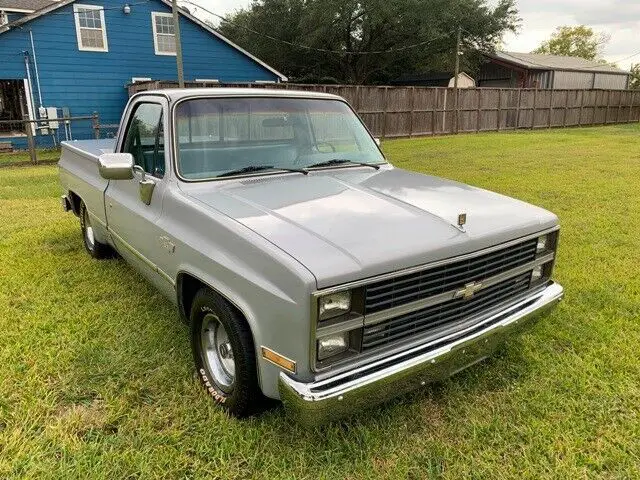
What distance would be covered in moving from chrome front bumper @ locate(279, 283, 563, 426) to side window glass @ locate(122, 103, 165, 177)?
192 cm

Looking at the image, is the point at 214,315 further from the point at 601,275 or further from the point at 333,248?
the point at 601,275

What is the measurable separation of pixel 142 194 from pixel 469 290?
220 cm

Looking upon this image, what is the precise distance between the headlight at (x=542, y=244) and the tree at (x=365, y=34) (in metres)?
30.4

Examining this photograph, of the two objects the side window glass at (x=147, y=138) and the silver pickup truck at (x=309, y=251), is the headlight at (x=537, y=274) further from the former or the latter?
the side window glass at (x=147, y=138)

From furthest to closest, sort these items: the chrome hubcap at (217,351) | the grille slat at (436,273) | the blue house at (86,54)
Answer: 1. the blue house at (86,54)
2. the chrome hubcap at (217,351)
3. the grille slat at (436,273)

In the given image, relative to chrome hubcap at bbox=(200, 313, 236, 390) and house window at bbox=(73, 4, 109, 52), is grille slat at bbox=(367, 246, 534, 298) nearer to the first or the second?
chrome hubcap at bbox=(200, 313, 236, 390)

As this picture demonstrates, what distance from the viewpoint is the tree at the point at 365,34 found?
102 feet

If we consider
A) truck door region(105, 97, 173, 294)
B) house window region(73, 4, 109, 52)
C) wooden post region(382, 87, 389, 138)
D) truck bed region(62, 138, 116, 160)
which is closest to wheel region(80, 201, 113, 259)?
truck bed region(62, 138, 116, 160)

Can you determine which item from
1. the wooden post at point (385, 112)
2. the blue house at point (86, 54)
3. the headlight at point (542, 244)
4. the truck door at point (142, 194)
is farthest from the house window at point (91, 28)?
the headlight at point (542, 244)

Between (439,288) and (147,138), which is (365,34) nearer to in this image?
(147,138)

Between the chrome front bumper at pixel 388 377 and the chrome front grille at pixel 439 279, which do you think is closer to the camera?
the chrome front bumper at pixel 388 377

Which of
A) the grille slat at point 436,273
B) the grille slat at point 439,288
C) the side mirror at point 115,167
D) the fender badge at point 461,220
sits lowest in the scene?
the grille slat at point 439,288

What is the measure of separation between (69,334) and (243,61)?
67.1ft

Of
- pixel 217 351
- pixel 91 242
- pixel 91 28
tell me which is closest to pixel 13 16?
pixel 91 28
